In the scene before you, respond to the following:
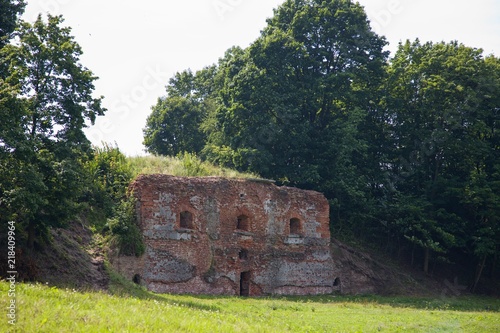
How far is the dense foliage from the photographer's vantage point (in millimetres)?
29484

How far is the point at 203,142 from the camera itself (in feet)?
124

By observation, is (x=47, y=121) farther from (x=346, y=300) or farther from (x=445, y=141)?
(x=445, y=141)

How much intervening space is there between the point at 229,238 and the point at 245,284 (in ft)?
6.81

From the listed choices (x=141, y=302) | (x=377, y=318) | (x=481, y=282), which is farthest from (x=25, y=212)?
(x=481, y=282)

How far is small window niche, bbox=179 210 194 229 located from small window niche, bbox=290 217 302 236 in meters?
5.15

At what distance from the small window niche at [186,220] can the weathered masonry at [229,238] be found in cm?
4

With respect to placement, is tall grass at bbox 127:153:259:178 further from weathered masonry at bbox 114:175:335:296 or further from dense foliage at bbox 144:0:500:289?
dense foliage at bbox 144:0:500:289

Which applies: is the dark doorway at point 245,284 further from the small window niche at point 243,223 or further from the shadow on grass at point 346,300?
the small window niche at point 243,223

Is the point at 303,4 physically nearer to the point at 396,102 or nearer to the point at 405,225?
the point at 396,102

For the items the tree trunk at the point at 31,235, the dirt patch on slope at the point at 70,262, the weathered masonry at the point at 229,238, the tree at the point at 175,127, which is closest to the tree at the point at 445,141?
the weathered masonry at the point at 229,238

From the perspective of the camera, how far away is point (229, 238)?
24.1m

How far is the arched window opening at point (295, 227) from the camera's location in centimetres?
2655

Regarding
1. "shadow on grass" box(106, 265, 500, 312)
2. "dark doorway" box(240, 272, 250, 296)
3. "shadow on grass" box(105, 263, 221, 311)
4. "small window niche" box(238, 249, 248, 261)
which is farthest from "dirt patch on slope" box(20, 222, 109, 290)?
"dark doorway" box(240, 272, 250, 296)

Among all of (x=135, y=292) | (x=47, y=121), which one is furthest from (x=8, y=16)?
(x=135, y=292)
